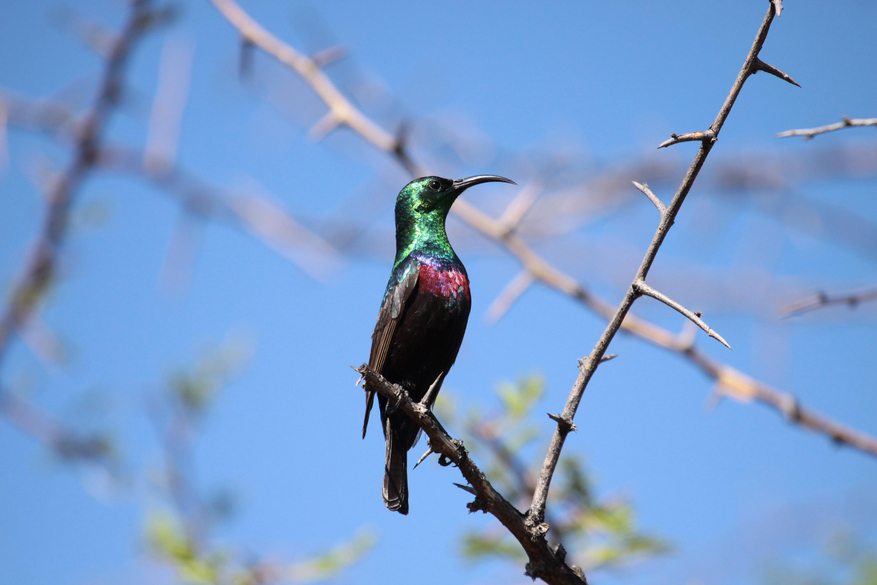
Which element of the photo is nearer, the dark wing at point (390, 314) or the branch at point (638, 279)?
the branch at point (638, 279)

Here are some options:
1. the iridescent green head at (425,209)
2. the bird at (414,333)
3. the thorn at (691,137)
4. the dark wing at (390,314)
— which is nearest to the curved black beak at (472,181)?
the iridescent green head at (425,209)

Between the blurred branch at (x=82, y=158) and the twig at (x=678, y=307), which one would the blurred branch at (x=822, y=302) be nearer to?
the twig at (x=678, y=307)

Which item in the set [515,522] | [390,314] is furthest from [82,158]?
[515,522]

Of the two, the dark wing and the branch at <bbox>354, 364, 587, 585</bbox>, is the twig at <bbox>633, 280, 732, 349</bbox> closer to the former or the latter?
the branch at <bbox>354, 364, 587, 585</bbox>

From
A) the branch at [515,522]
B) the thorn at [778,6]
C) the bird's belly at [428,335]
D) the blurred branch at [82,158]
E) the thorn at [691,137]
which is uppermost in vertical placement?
the blurred branch at [82,158]

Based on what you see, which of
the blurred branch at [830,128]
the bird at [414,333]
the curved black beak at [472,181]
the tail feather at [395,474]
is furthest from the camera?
the curved black beak at [472,181]

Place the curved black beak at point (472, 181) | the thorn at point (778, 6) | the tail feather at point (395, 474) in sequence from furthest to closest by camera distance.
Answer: the curved black beak at point (472, 181) < the tail feather at point (395, 474) < the thorn at point (778, 6)

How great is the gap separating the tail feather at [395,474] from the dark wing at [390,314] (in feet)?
1.23

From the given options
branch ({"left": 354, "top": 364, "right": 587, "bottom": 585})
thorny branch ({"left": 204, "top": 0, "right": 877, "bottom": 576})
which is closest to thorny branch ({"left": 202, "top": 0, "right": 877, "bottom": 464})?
thorny branch ({"left": 204, "top": 0, "right": 877, "bottom": 576})

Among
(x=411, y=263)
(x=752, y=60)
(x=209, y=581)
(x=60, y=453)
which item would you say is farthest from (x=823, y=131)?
(x=60, y=453)

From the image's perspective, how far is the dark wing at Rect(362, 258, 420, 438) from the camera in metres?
4.41

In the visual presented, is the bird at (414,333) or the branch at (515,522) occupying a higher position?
the bird at (414,333)

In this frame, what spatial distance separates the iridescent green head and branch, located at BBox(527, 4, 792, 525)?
2.58 meters

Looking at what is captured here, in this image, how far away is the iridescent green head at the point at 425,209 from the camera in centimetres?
505
